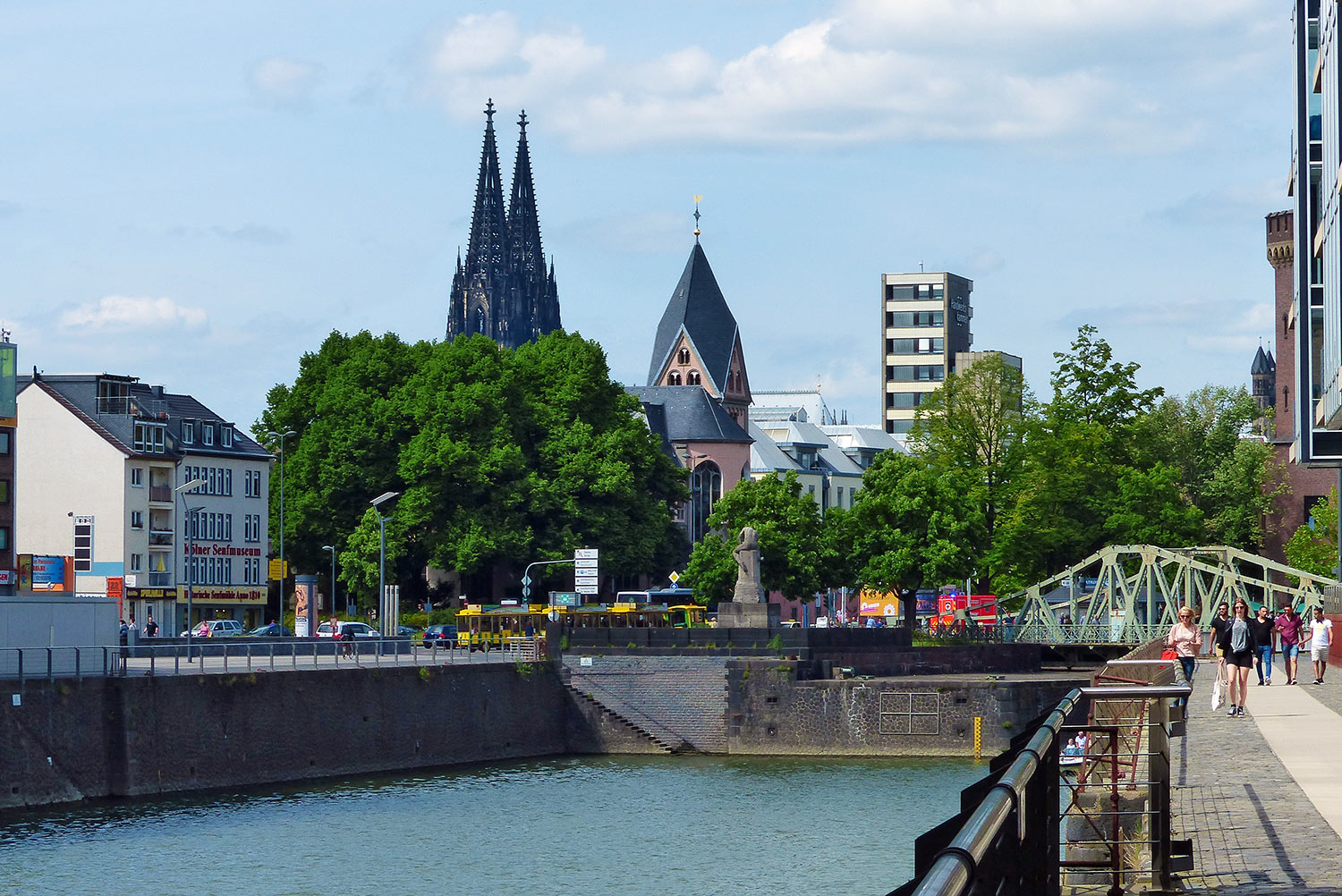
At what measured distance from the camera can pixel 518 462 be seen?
85.5 m

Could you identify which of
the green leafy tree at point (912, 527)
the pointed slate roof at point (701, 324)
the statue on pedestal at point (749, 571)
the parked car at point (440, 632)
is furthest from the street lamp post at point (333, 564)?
the pointed slate roof at point (701, 324)

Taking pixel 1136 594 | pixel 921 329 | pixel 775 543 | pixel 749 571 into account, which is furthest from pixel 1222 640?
pixel 921 329

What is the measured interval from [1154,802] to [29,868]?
83.1ft

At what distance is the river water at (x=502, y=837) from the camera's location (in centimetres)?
3262

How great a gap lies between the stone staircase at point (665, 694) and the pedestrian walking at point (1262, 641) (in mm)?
23140

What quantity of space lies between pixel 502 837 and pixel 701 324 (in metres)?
124

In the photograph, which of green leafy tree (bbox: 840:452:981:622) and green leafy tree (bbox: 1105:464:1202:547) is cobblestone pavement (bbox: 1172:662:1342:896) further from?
green leafy tree (bbox: 840:452:981:622)

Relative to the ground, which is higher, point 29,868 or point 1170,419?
point 1170,419

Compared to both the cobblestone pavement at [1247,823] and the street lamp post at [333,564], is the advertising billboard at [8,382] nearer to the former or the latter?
the street lamp post at [333,564]

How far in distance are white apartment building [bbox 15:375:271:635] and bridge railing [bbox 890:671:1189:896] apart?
249ft

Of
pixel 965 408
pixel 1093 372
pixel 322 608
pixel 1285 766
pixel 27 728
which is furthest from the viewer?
pixel 322 608

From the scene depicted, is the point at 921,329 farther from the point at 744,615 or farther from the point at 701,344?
the point at 744,615

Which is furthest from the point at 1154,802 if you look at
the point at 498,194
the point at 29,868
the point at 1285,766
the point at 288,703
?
the point at 498,194

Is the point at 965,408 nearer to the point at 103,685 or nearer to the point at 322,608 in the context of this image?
the point at 322,608
